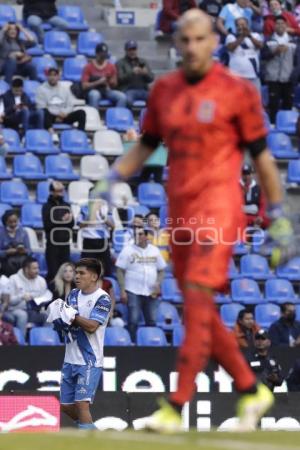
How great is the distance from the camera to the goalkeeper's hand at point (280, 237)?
8.24 meters

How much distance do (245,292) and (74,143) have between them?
380 cm

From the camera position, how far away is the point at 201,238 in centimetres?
813

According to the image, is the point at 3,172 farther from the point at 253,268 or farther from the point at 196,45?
the point at 196,45

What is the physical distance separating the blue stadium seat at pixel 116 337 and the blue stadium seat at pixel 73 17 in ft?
25.8

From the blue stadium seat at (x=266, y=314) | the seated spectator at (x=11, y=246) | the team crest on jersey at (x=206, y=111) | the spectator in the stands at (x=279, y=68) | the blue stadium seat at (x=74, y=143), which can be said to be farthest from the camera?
the spectator in the stands at (x=279, y=68)

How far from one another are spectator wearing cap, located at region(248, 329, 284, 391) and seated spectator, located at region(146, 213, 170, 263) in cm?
274

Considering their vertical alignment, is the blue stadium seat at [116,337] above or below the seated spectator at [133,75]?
below

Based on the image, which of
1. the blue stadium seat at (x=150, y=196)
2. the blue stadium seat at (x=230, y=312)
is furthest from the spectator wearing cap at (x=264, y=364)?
the blue stadium seat at (x=150, y=196)

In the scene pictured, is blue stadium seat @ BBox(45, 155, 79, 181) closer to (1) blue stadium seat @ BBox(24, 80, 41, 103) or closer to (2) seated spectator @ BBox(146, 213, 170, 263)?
(1) blue stadium seat @ BBox(24, 80, 41, 103)

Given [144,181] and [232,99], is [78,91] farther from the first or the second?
[232,99]

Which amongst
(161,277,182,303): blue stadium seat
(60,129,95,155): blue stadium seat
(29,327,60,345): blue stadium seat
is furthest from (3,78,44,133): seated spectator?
(29,327,60,345): blue stadium seat

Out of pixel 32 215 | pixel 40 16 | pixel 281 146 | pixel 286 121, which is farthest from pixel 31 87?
pixel 286 121

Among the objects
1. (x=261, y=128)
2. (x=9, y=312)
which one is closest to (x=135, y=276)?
(x=9, y=312)

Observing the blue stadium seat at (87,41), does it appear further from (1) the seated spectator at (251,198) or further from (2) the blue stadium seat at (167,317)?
(2) the blue stadium seat at (167,317)
